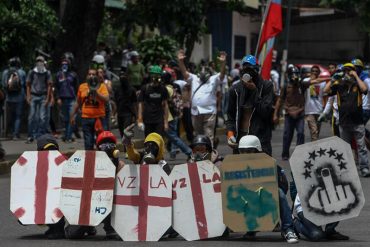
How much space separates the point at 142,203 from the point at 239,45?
33.6 metres

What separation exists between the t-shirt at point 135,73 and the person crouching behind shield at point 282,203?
14514 mm

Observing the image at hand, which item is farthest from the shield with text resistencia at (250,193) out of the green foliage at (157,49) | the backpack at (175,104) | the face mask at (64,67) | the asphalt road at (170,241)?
the green foliage at (157,49)

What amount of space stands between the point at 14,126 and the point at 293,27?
27.8 m

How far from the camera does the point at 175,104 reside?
1866 centimetres

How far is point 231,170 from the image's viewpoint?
9742 mm

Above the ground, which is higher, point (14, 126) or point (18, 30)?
point (18, 30)

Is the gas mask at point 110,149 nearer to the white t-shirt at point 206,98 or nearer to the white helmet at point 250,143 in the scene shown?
the white helmet at point 250,143

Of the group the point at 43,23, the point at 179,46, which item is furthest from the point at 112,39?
the point at 43,23

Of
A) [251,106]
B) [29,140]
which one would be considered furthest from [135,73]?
[251,106]

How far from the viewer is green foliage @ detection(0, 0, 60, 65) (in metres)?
21.9

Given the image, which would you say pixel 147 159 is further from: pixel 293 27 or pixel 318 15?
pixel 293 27

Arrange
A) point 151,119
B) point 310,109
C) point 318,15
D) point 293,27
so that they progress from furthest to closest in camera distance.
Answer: point 293,27, point 318,15, point 310,109, point 151,119

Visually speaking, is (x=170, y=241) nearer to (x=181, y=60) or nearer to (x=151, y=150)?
(x=151, y=150)

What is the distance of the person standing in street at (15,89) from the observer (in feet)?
69.1
